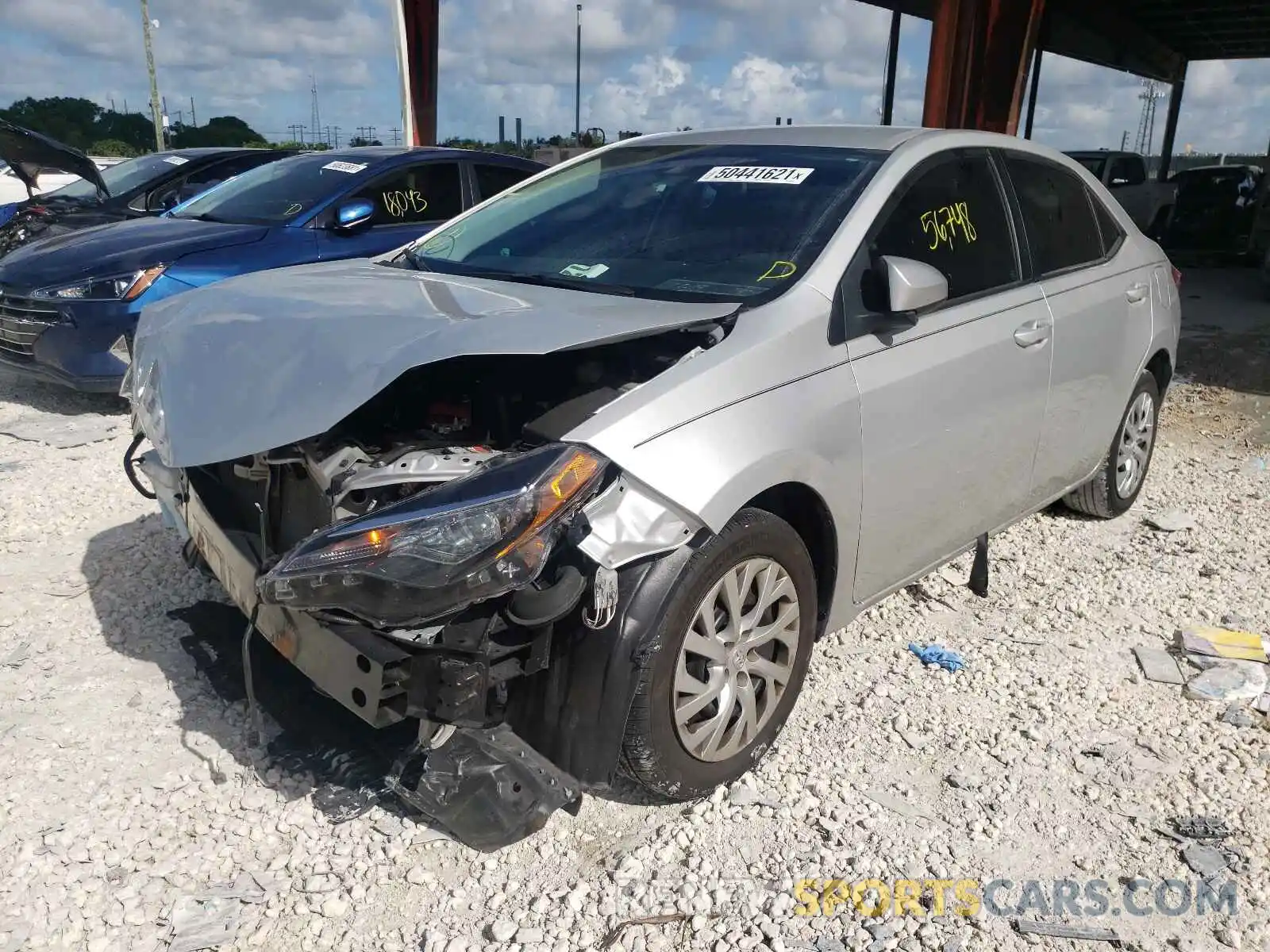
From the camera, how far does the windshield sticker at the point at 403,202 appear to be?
7.02 m

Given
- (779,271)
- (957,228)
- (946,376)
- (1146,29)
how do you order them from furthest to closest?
(1146,29) < (957,228) < (946,376) < (779,271)

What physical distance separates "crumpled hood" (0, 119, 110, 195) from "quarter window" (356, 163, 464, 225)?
2836mm

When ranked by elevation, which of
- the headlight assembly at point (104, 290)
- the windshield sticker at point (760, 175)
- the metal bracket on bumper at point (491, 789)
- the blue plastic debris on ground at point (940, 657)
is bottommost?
the blue plastic debris on ground at point (940, 657)

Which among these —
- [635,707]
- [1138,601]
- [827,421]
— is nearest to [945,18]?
[1138,601]

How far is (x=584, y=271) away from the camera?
326 cm

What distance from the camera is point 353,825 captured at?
2.64m

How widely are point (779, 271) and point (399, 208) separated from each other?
4.80 m

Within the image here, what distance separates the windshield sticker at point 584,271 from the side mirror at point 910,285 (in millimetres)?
881

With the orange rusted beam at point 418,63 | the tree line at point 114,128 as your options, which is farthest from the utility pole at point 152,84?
the orange rusted beam at point 418,63

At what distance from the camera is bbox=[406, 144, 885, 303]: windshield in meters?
3.04

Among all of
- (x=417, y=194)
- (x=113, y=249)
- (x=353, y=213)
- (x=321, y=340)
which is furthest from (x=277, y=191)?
(x=321, y=340)

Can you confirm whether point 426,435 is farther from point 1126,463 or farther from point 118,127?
point 118,127

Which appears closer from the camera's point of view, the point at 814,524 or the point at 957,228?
the point at 814,524

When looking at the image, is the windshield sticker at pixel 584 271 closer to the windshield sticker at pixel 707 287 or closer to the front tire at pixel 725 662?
the windshield sticker at pixel 707 287
